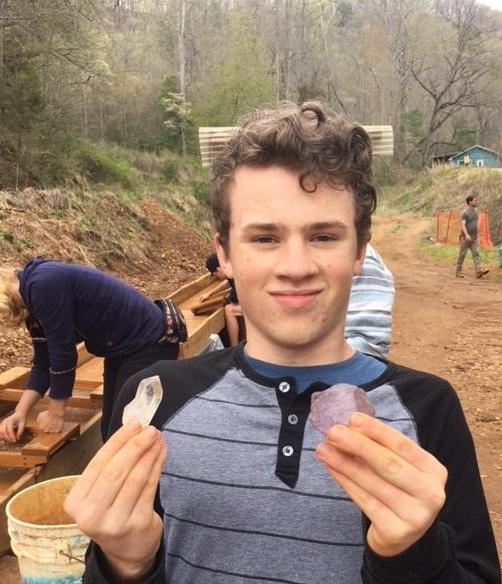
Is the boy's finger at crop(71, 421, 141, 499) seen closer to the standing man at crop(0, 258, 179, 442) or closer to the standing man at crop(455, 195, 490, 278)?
the standing man at crop(0, 258, 179, 442)

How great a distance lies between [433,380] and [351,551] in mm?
488

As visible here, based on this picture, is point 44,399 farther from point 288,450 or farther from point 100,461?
point 100,461

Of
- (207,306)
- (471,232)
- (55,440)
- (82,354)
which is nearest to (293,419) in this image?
(55,440)

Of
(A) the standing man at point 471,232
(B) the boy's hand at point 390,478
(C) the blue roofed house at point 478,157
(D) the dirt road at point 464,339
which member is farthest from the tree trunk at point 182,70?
(B) the boy's hand at point 390,478

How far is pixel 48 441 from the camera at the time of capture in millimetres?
4180

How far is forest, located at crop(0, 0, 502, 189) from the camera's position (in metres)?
18.3

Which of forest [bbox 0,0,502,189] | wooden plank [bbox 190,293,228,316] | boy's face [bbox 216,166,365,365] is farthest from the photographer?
forest [bbox 0,0,502,189]

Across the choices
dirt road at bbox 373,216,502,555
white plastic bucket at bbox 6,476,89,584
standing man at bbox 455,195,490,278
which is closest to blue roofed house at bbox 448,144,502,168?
dirt road at bbox 373,216,502,555

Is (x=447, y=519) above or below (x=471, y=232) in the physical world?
above

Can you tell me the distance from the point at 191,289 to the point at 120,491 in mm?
8671

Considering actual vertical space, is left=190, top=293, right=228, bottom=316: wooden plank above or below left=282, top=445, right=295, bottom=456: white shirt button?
below

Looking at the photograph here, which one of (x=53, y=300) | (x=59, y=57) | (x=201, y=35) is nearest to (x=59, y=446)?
(x=53, y=300)

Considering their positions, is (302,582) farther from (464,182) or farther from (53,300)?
(464,182)

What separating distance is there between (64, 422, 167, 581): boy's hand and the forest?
23.3 feet
